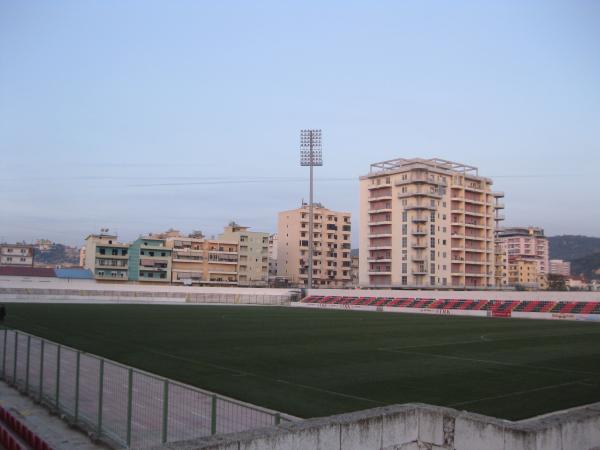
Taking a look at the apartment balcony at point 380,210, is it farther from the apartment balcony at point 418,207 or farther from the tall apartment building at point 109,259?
the tall apartment building at point 109,259

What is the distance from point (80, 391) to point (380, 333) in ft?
90.2

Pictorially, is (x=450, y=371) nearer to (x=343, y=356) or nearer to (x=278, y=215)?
(x=343, y=356)

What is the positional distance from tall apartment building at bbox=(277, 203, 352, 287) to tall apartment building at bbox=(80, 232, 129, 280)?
39001 millimetres

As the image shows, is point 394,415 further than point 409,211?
No

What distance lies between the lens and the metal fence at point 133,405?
9.09 m

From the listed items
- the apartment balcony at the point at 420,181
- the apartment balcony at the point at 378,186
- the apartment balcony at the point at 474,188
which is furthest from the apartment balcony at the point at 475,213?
the apartment balcony at the point at 378,186

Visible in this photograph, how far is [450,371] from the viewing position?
2152 centimetres

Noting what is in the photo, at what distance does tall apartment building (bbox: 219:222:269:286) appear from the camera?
12781 centimetres

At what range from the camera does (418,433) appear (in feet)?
25.3

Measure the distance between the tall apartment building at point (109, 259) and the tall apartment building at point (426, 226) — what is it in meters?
47.0

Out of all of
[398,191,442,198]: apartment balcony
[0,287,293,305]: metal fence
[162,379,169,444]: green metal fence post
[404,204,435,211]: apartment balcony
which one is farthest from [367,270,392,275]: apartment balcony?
[162,379,169,444]: green metal fence post

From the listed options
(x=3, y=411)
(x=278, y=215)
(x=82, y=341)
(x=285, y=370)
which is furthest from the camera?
(x=278, y=215)

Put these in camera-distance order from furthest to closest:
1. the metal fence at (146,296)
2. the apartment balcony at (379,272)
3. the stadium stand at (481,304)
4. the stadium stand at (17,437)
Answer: the apartment balcony at (379,272)
the metal fence at (146,296)
the stadium stand at (481,304)
the stadium stand at (17,437)

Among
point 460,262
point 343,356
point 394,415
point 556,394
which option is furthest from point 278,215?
point 394,415
